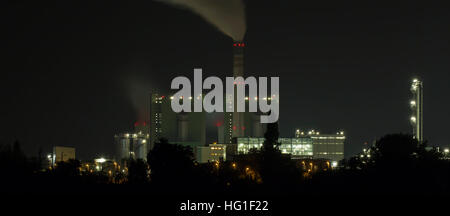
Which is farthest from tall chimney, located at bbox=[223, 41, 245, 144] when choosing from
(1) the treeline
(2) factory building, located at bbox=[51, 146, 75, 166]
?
(1) the treeline

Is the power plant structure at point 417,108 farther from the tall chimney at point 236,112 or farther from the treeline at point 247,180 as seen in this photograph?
the tall chimney at point 236,112

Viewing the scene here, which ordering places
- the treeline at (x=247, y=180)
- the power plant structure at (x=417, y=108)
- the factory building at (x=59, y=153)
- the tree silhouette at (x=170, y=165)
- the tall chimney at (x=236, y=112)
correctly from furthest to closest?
1. the tall chimney at (x=236, y=112)
2. the factory building at (x=59, y=153)
3. the power plant structure at (x=417, y=108)
4. the tree silhouette at (x=170, y=165)
5. the treeline at (x=247, y=180)

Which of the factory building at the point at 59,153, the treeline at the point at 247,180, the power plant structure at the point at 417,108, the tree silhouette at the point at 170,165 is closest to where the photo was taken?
the treeline at the point at 247,180

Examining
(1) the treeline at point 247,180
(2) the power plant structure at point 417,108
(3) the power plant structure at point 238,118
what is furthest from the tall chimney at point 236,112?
(1) the treeline at point 247,180

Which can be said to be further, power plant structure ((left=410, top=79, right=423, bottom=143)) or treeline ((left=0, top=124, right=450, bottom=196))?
power plant structure ((left=410, top=79, right=423, bottom=143))

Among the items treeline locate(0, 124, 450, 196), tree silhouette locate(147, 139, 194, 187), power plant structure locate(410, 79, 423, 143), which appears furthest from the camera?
power plant structure locate(410, 79, 423, 143)

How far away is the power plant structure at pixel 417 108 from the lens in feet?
351

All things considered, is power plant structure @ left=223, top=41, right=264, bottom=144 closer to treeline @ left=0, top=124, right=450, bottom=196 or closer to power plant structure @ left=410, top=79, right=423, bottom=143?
power plant structure @ left=410, top=79, right=423, bottom=143

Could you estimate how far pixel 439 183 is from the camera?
5178cm

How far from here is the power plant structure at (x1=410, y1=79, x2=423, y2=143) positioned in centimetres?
10688

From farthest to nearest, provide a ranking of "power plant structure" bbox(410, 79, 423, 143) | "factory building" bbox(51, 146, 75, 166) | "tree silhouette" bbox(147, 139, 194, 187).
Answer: "factory building" bbox(51, 146, 75, 166) < "power plant structure" bbox(410, 79, 423, 143) < "tree silhouette" bbox(147, 139, 194, 187)

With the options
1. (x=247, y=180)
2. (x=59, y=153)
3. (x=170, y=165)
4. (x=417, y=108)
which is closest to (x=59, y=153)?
(x=59, y=153)
